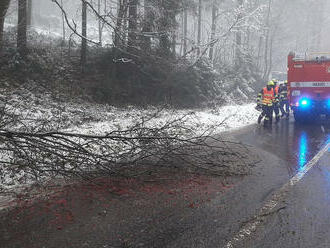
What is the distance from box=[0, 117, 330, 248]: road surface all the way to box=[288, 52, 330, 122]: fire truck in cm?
766

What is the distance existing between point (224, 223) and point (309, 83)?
10450 millimetres

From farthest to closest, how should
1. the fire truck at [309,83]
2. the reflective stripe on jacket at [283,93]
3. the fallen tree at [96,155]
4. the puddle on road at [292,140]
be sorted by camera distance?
the reflective stripe on jacket at [283,93], the fire truck at [309,83], the puddle on road at [292,140], the fallen tree at [96,155]

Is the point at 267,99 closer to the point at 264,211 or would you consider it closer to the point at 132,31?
the point at 132,31

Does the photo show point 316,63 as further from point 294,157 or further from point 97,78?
point 97,78

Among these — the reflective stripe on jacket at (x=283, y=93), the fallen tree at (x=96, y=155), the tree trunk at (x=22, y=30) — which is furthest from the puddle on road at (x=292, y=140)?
the tree trunk at (x=22, y=30)

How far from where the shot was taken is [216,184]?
208 inches

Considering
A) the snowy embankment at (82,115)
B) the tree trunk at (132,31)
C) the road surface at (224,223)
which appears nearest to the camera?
the road surface at (224,223)

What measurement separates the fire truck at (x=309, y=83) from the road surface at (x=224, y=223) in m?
7.66

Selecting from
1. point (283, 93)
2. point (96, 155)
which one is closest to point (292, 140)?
point (283, 93)

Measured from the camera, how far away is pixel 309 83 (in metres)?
12.5

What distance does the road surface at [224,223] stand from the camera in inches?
134

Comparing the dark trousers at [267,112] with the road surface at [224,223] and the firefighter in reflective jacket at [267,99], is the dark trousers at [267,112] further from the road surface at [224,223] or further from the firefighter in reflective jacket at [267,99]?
the road surface at [224,223]

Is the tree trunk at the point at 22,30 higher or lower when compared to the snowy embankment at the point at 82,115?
higher

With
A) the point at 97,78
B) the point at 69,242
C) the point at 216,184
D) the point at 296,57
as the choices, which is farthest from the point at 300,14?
the point at 69,242
